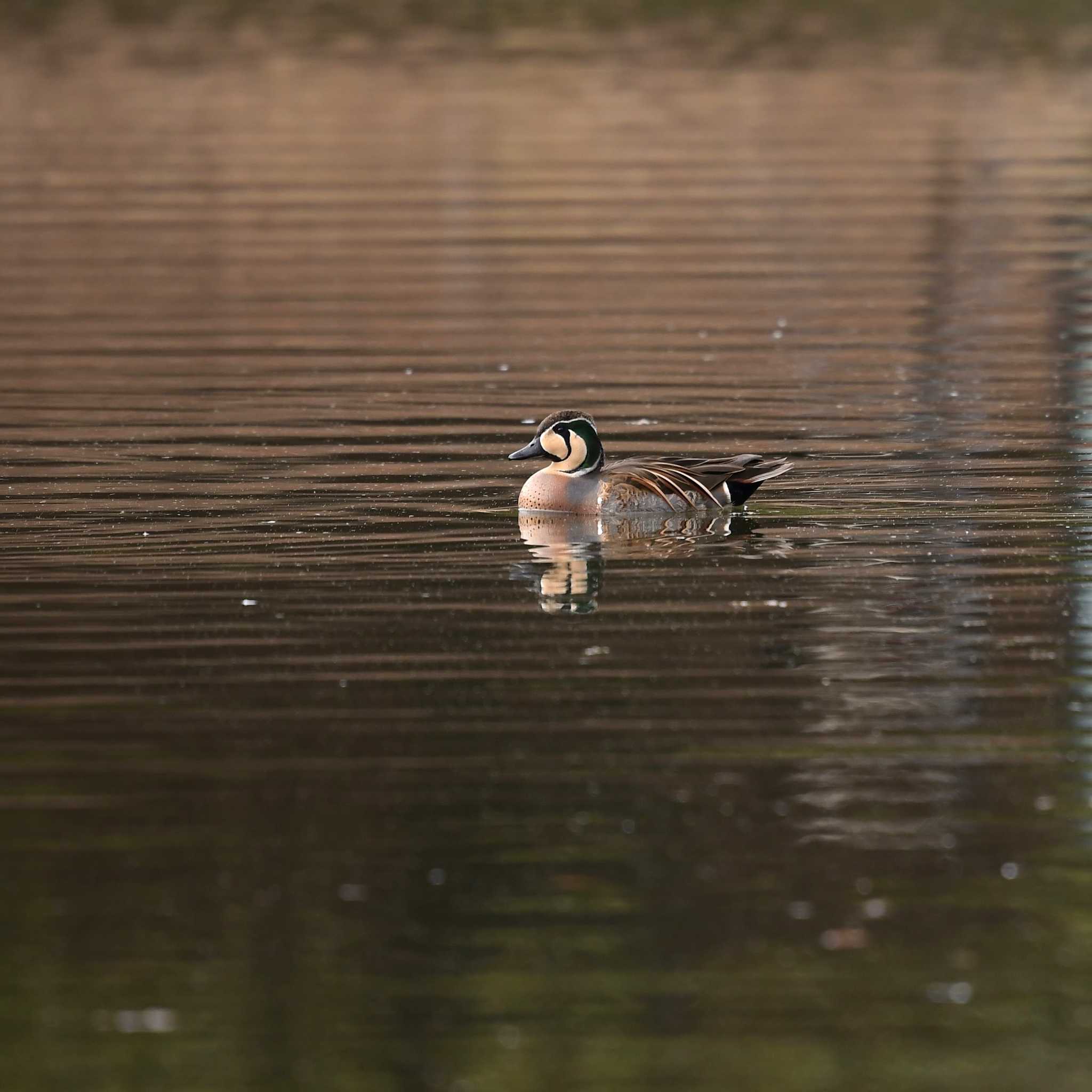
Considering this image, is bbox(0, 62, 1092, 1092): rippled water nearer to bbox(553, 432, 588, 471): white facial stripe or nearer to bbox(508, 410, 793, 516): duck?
bbox(508, 410, 793, 516): duck

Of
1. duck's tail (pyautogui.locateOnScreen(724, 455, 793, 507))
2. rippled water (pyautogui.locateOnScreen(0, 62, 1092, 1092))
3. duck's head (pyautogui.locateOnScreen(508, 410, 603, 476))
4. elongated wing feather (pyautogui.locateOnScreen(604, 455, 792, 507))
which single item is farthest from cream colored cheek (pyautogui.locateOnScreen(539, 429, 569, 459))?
duck's tail (pyautogui.locateOnScreen(724, 455, 793, 507))

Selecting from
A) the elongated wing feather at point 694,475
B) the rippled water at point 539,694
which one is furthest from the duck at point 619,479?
the rippled water at point 539,694

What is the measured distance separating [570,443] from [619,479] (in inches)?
15.1

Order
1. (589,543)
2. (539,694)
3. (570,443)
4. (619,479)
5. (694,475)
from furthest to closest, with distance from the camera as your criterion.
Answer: (570,443), (619,479), (694,475), (589,543), (539,694)

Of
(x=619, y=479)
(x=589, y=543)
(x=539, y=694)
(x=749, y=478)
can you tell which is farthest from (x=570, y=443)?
(x=539, y=694)

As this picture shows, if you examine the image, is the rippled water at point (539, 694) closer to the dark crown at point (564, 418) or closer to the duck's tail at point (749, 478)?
the duck's tail at point (749, 478)

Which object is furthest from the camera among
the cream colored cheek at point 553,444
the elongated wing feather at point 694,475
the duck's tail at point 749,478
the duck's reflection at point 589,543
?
the cream colored cheek at point 553,444

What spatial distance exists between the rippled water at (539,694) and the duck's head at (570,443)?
13.7 inches

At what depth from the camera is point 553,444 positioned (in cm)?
1333

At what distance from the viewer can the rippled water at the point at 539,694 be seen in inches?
273

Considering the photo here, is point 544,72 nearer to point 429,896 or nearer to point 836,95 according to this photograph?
point 836,95

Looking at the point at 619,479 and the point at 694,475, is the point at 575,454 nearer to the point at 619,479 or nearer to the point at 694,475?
the point at 619,479

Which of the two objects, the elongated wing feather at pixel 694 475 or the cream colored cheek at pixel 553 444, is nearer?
the elongated wing feather at pixel 694 475

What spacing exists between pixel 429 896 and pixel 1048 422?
940 centimetres
